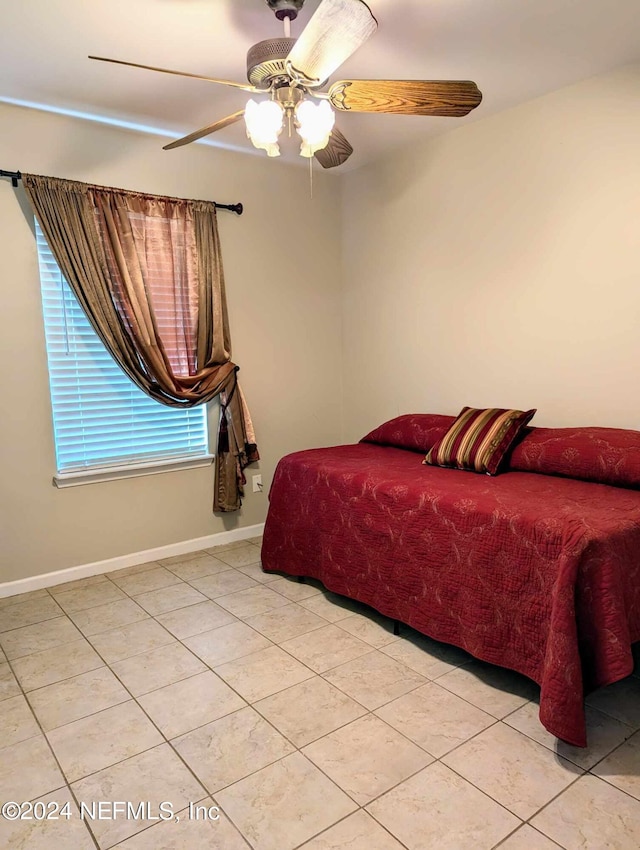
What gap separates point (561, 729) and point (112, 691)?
1.62m

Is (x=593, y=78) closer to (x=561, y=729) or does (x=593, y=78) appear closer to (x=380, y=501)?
(x=380, y=501)

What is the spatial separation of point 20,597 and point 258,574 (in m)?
1.28

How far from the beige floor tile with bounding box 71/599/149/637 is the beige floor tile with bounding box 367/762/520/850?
160cm

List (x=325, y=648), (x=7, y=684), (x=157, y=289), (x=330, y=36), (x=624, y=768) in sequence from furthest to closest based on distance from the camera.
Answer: (x=157, y=289)
(x=325, y=648)
(x=7, y=684)
(x=624, y=768)
(x=330, y=36)

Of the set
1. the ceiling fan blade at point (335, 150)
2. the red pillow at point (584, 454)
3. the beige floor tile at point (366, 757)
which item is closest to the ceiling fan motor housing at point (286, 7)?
the ceiling fan blade at point (335, 150)

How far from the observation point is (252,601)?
2979 mm

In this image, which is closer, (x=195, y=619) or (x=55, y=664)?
(x=55, y=664)

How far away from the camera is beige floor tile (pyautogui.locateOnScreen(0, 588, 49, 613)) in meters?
2.99

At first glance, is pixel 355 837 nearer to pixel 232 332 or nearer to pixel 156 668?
pixel 156 668

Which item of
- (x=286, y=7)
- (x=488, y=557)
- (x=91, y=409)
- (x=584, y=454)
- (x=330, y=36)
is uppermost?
(x=286, y=7)

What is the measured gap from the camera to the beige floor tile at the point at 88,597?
2945 millimetres

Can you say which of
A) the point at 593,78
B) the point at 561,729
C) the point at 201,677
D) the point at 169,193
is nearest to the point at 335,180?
the point at 169,193

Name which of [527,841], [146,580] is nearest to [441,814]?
[527,841]

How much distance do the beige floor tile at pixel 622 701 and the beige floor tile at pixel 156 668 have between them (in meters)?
1.53
